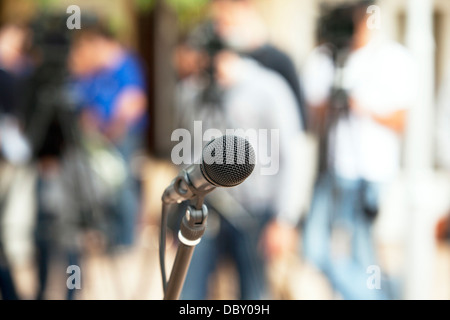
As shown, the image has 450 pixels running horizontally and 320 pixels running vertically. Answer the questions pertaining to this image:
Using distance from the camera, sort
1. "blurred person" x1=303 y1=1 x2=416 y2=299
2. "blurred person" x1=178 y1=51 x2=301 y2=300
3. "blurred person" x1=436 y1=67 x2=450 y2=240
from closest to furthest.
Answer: "blurred person" x1=178 y1=51 x2=301 y2=300
"blurred person" x1=303 y1=1 x2=416 y2=299
"blurred person" x1=436 y1=67 x2=450 y2=240

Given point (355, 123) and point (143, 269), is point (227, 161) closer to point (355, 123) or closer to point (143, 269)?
point (355, 123)

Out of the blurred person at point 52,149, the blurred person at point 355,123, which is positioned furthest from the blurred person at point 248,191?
the blurred person at point 52,149

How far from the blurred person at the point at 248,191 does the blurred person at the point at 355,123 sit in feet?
0.59

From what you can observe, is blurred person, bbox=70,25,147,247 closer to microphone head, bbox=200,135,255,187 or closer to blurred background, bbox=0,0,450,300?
blurred background, bbox=0,0,450,300

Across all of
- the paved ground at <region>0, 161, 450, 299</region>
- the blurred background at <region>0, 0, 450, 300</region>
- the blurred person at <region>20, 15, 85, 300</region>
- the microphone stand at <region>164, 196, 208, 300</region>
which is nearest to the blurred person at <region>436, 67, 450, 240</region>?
the blurred background at <region>0, 0, 450, 300</region>

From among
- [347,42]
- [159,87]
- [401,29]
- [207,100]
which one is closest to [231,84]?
[207,100]

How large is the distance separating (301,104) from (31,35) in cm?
110

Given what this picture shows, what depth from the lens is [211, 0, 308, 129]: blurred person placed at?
2172mm

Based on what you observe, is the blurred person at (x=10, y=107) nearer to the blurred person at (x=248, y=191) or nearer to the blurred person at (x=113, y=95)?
the blurred person at (x=113, y=95)

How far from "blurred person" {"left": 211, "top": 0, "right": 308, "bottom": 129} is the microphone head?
151 cm

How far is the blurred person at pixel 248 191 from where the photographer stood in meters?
2.07

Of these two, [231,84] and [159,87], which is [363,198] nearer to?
[231,84]

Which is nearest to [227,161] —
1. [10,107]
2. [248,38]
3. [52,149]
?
[248,38]

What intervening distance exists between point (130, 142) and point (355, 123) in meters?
1.49
